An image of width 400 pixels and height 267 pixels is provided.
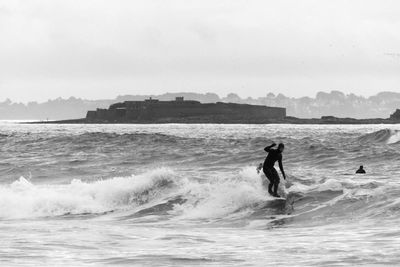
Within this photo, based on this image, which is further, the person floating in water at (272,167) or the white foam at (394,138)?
the white foam at (394,138)

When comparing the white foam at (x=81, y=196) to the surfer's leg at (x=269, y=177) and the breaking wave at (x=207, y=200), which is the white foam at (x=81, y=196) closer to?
the breaking wave at (x=207, y=200)

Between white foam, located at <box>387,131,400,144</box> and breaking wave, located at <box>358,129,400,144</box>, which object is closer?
white foam, located at <box>387,131,400,144</box>

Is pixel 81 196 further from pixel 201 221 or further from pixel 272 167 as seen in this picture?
pixel 201 221

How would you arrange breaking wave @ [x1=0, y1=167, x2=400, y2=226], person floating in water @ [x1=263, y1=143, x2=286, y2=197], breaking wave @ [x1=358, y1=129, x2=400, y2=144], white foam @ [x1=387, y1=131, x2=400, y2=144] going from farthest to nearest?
breaking wave @ [x1=358, y1=129, x2=400, y2=144] → white foam @ [x1=387, y1=131, x2=400, y2=144] → person floating in water @ [x1=263, y1=143, x2=286, y2=197] → breaking wave @ [x1=0, y1=167, x2=400, y2=226]

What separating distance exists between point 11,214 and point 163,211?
435cm

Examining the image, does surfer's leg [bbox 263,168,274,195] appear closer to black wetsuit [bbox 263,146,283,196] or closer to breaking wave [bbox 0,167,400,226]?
black wetsuit [bbox 263,146,283,196]

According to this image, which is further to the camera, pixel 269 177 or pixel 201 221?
pixel 269 177

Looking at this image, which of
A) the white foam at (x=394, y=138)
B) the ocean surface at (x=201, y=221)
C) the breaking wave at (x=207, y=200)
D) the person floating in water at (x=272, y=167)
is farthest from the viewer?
the white foam at (x=394, y=138)

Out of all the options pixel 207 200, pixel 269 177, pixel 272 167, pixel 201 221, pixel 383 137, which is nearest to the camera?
pixel 201 221

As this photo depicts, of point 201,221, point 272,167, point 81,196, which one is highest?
point 272,167

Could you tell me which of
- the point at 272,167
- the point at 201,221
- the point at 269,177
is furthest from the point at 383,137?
the point at 201,221

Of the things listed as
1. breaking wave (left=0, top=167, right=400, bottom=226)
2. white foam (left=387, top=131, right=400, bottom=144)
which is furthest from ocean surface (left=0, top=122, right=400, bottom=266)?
white foam (left=387, top=131, right=400, bottom=144)

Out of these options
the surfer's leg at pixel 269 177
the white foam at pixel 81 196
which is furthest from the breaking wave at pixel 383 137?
the surfer's leg at pixel 269 177

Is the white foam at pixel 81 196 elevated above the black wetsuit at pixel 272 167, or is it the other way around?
the black wetsuit at pixel 272 167
